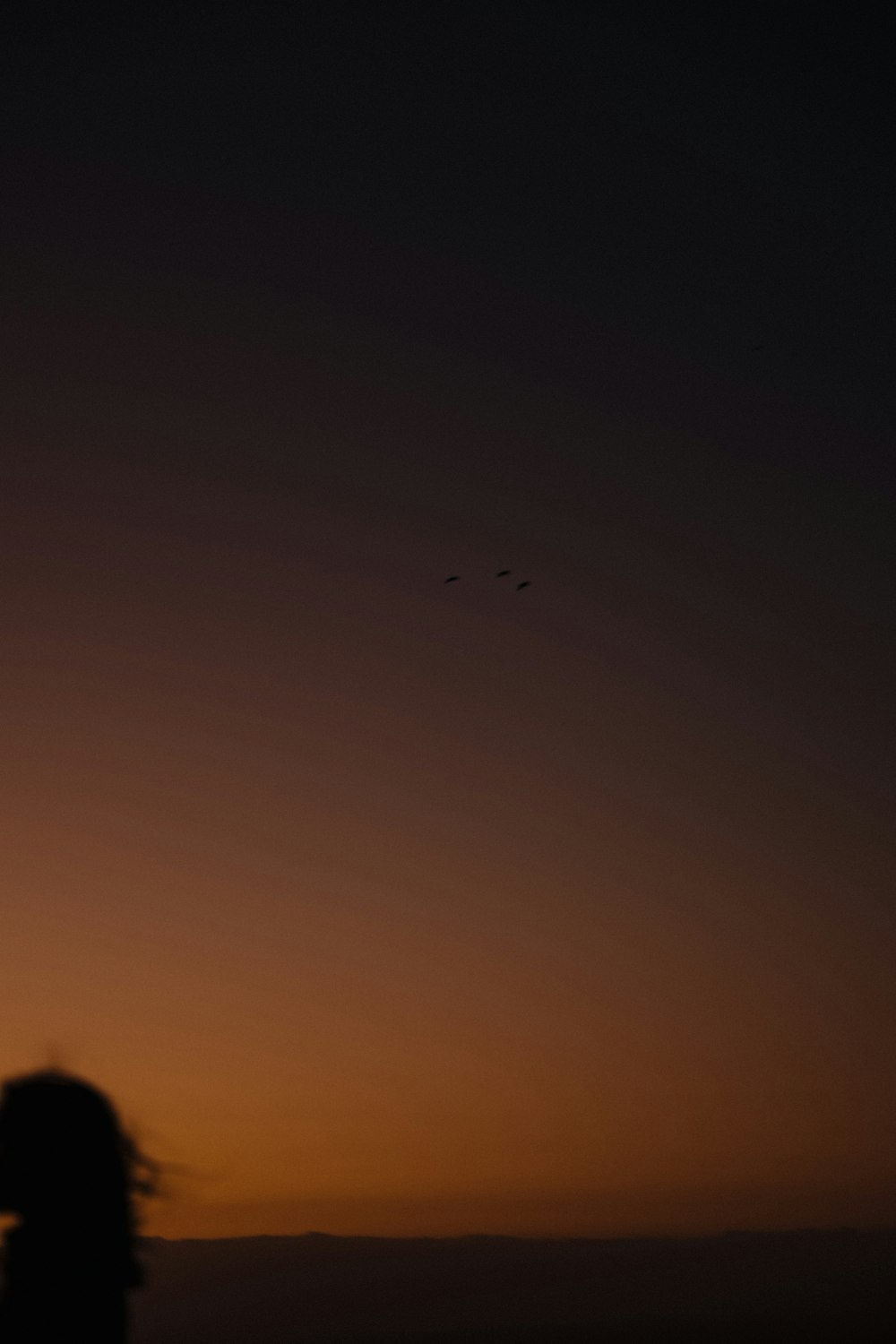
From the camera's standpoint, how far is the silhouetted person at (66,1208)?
596 cm

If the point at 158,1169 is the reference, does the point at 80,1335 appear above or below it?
below

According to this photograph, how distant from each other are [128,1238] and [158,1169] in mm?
271

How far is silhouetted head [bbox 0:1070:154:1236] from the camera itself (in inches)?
240

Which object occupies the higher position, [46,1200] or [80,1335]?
[46,1200]

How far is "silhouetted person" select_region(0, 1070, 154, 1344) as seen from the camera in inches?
235

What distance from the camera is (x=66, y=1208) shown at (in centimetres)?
611

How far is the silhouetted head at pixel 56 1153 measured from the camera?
20.0 feet

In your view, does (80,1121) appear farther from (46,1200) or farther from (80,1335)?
(80,1335)

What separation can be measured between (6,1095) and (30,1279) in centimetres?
60

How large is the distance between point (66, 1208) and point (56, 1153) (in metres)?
0.19

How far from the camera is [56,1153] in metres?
6.11

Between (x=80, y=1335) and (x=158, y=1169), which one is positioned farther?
(x=158, y=1169)

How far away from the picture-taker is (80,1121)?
6164 millimetres

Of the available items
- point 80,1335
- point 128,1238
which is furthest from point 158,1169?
point 80,1335
